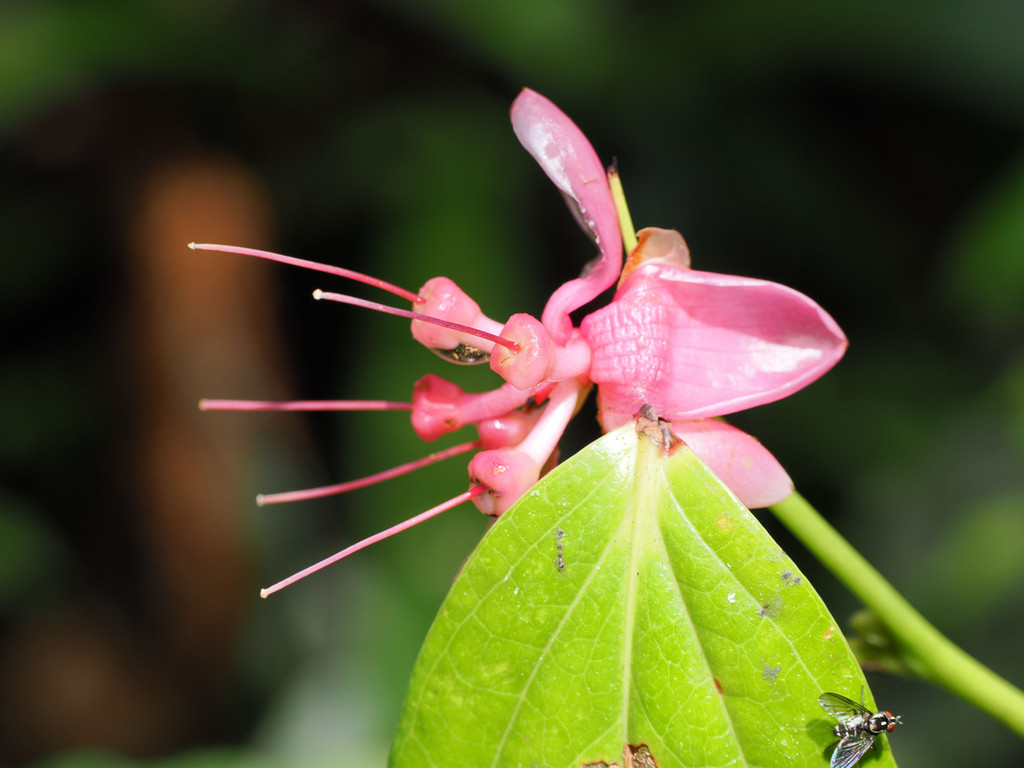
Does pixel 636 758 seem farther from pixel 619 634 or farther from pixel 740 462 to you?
pixel 740 462

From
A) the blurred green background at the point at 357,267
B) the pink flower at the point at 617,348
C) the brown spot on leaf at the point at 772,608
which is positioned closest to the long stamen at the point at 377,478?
the pink flower at the point at 617,348

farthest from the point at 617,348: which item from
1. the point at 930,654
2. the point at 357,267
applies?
the point at 357,267

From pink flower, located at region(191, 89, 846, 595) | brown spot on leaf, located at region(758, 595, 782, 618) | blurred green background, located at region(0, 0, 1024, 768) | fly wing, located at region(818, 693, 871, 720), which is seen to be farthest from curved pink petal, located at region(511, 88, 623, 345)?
blurred green background, located at region(0, 0, 1024, 768)

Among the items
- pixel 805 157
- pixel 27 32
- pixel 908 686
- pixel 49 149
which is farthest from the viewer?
pixel 49 149

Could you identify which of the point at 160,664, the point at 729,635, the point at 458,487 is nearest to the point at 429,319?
the point at 729,635

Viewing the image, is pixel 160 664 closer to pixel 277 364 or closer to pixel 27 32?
pixel 277 364
